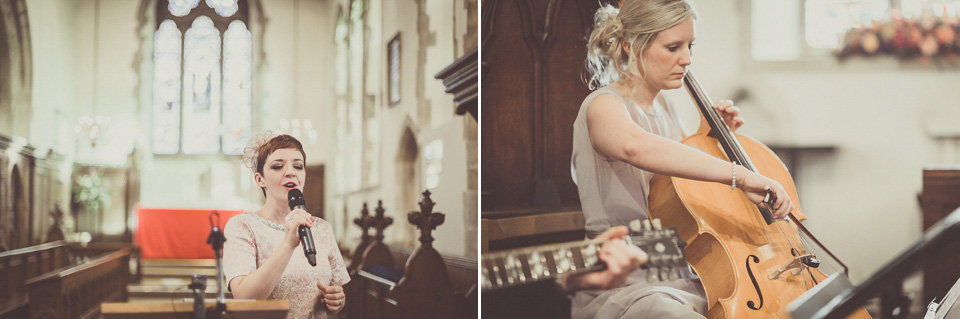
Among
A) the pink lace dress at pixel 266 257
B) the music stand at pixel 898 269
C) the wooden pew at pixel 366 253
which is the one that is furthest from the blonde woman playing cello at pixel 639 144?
the pink lace dress at pixel 266 257

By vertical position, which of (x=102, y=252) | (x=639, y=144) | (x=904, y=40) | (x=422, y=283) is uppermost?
(x=904, y=40)

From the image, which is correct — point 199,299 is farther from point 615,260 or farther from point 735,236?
point 735,236

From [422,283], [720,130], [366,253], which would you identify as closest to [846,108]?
[720,130]

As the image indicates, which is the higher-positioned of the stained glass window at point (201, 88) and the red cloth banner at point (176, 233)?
the stained glass window at point (201, 88)

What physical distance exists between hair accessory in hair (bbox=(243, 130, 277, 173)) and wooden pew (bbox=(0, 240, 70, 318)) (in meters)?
0.81

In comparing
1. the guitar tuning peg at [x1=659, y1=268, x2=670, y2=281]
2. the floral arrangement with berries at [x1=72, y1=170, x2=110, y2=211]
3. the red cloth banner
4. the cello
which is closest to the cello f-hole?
the cello

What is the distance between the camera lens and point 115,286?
8.61 ft

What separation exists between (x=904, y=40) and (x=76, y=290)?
3461mm

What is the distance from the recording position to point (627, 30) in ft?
8.73

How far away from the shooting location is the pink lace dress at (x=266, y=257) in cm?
273

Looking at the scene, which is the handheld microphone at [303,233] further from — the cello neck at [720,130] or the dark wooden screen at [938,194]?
the dark wooden screen at [938,194]

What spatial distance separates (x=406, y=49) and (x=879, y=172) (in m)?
2.18

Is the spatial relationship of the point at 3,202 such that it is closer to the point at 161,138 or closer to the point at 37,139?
the point at 37,139

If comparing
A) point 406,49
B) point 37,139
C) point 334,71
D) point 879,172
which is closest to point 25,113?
point 37,139
